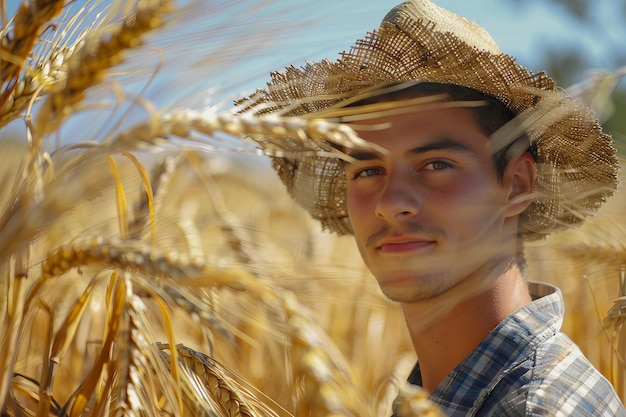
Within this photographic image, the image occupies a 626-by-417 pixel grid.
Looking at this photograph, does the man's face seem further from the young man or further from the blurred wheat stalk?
the blurred wheat stalk

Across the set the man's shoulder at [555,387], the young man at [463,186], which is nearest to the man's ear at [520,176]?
the young man at [463,186]

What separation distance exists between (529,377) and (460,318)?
0.30m

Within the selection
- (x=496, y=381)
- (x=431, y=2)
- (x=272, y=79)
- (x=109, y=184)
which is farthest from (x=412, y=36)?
(x=109, y=184)

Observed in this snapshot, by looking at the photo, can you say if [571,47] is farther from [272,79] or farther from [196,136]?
[196,136]

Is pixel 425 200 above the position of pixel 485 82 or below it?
below

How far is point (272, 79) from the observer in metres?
1.74

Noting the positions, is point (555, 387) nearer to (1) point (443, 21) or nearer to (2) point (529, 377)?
(2) point (529, 377)

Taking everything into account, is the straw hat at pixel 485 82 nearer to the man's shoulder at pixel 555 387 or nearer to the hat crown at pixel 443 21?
the hat crown at pixel 443 21

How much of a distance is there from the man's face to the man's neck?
0.04 m

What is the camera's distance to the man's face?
1.38 m

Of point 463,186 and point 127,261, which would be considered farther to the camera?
point 463,186

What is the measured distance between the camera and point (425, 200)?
1411 millimetres

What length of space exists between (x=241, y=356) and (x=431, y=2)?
1.12 m

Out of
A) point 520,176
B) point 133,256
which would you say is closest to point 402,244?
point 520,176
